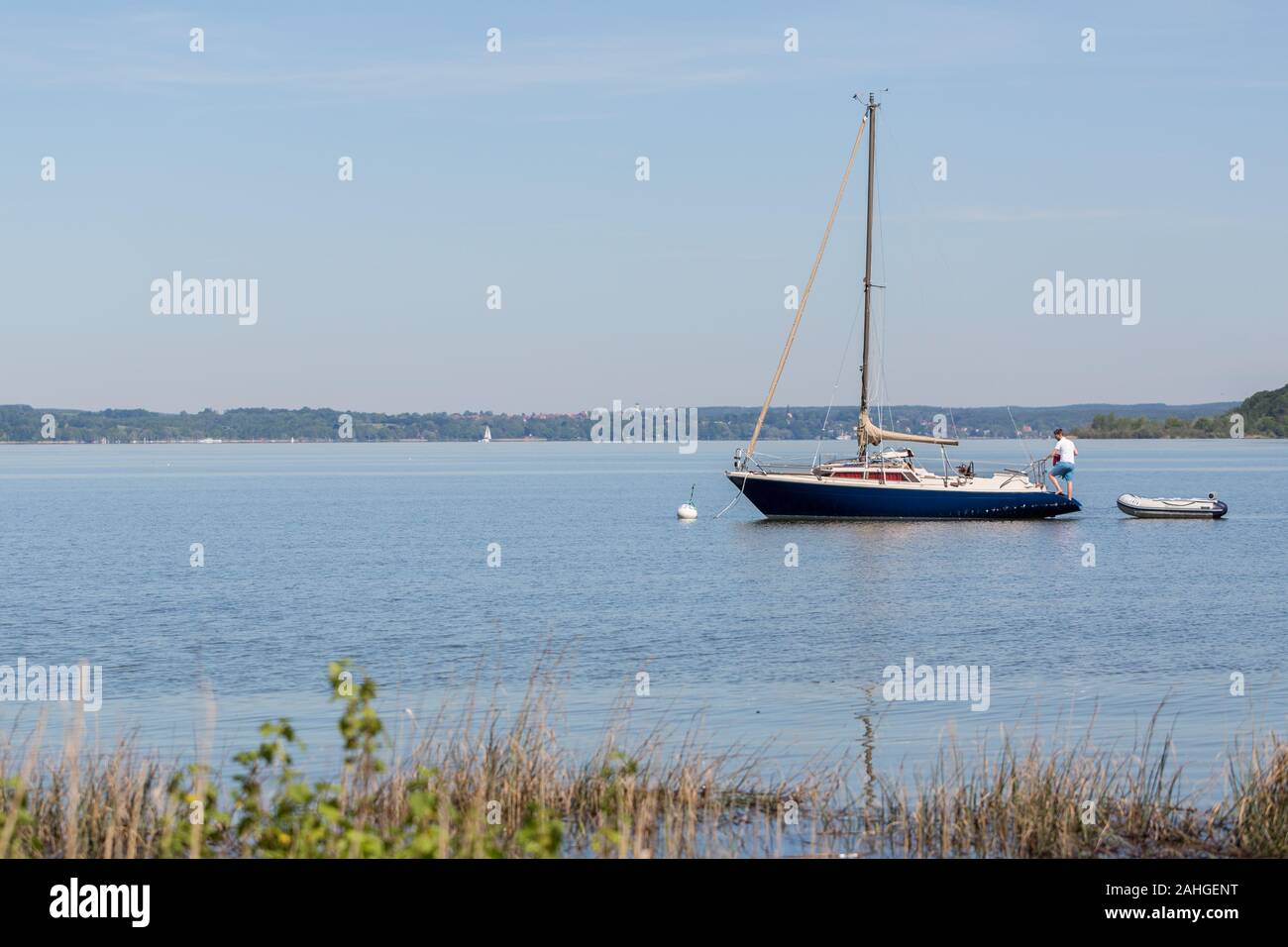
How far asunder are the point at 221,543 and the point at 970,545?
117 ft

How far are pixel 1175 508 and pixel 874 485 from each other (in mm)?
22432

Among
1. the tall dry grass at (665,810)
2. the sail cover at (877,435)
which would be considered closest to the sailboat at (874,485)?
the sail cover at (877,435)

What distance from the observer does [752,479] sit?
72125mm

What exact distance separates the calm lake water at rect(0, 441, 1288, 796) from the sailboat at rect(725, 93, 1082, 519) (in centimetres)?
137

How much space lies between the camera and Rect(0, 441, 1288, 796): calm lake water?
2430 centimetres

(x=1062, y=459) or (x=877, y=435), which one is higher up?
(x=877, y=435)

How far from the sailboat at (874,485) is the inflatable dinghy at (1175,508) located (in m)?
9.96

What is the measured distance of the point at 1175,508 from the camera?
81.7 meters

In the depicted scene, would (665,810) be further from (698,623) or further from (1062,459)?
(1062,459)

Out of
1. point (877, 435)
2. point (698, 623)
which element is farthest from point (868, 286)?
point (698, 623)
